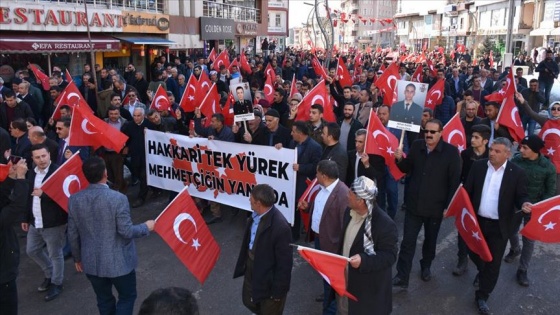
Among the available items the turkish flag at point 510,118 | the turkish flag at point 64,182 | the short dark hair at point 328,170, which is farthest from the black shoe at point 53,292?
the turkish flag at point 510,118

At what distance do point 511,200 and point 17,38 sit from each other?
15.5 metres

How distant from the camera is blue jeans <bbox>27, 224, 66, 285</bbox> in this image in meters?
5.13

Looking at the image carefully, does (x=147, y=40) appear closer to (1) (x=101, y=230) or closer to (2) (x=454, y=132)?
(2) (x=454, y=132)

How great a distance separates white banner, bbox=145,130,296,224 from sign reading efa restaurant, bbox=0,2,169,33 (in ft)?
23.9

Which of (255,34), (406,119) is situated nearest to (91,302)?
(406,119)

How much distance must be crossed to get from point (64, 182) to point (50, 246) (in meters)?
0.74

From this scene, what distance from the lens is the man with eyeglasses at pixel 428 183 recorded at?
511 cm

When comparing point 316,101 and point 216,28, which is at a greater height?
point 216,28

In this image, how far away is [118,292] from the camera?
4230mm

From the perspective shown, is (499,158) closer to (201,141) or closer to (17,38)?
(201,141)

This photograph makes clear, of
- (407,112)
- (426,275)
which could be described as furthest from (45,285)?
(407,112)

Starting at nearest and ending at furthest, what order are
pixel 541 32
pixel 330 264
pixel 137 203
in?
pixel 330 264 → pixel 137 203 → pixel 541 32

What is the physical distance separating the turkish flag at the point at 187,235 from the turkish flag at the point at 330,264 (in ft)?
4.55

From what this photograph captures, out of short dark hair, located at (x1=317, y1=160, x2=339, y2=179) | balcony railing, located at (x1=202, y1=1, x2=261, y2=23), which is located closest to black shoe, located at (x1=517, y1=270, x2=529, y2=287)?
short dark hair, located at (x1=317, y1=160, x2=339, y2=179)
